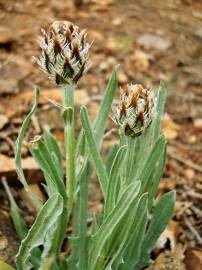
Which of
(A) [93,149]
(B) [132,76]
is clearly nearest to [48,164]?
(A) [93,149]

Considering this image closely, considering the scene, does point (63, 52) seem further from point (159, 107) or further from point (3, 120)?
point (3, 120)

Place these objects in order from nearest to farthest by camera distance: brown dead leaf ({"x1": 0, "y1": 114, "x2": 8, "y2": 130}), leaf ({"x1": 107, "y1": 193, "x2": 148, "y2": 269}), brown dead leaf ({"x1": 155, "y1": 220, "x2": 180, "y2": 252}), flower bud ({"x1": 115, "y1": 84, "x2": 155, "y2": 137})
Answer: flower bud ({"x1": 115, "y1": 84, "x2": 155, "y2": 137}) < leaf ({"x1": 107, "y1": 193, "x2": 148, "y2": 269}) < brown dead leaf ({"x1": 155, "y1": 220, "x2": 180, "y2": 252}) < brown dead leaf ({"x1": 0, "y1": 114, "x2": 8, "y2": 130})

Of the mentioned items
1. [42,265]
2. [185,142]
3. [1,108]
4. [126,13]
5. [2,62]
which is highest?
[126,13]

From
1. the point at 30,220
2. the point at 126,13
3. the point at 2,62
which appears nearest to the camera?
the point at 30,220

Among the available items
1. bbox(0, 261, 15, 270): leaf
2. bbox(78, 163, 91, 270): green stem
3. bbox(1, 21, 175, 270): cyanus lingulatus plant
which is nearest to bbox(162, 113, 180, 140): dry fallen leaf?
bbox(1, 21, 175, 270): cyanus lingulatus plant

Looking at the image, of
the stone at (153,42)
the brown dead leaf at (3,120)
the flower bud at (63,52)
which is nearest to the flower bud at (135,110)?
the flower bud at (63,52)

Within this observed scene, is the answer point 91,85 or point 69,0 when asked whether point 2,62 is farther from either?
point 69,0

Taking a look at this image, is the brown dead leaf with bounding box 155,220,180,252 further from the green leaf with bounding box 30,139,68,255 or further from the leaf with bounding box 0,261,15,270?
the leaf with bounding box 0,261,15,270

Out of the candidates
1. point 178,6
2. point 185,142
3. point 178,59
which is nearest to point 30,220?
point 185,142
